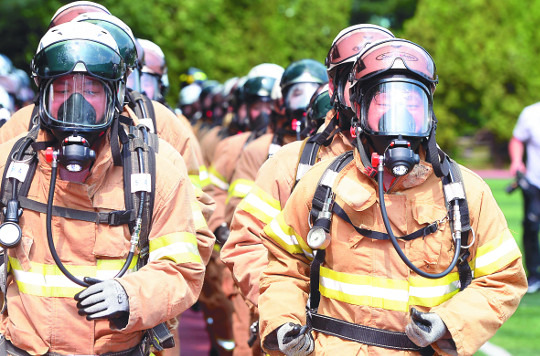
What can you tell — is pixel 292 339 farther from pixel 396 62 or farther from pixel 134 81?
pixel 134 81

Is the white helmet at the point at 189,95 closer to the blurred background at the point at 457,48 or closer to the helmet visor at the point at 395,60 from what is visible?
the helmet visor at the point at 395,60

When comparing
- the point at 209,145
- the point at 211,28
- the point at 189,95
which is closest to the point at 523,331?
the point at 209,145

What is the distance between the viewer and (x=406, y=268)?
12.4 ft

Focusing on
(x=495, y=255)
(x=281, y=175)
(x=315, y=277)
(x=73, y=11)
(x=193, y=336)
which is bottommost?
(x=193, y=336)

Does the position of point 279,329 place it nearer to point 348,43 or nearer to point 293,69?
point 348,43

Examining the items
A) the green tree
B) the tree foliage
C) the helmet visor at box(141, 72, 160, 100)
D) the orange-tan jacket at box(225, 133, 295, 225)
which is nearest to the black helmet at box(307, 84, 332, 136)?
the orange-tan jacket at box(225, 133, 295, 225)

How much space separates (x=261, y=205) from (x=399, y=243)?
1583 mm

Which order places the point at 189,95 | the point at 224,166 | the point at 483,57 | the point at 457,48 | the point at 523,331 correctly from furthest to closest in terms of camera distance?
the point at 457,48, the point at 483,57, the point at 189,95, the point at 523,331, the point at 224,166

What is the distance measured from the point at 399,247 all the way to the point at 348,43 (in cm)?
202

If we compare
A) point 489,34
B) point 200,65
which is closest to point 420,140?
point 200,65

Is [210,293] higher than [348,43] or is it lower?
lower

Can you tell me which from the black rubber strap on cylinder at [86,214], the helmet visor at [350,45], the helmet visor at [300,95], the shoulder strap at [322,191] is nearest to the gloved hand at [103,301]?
the black rubber strap on cylinder at [86,214]

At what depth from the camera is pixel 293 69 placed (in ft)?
22.5

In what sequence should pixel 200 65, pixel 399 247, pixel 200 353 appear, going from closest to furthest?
1. pixel 399 247
2. pixel 200 353
3. pixel 200 65
